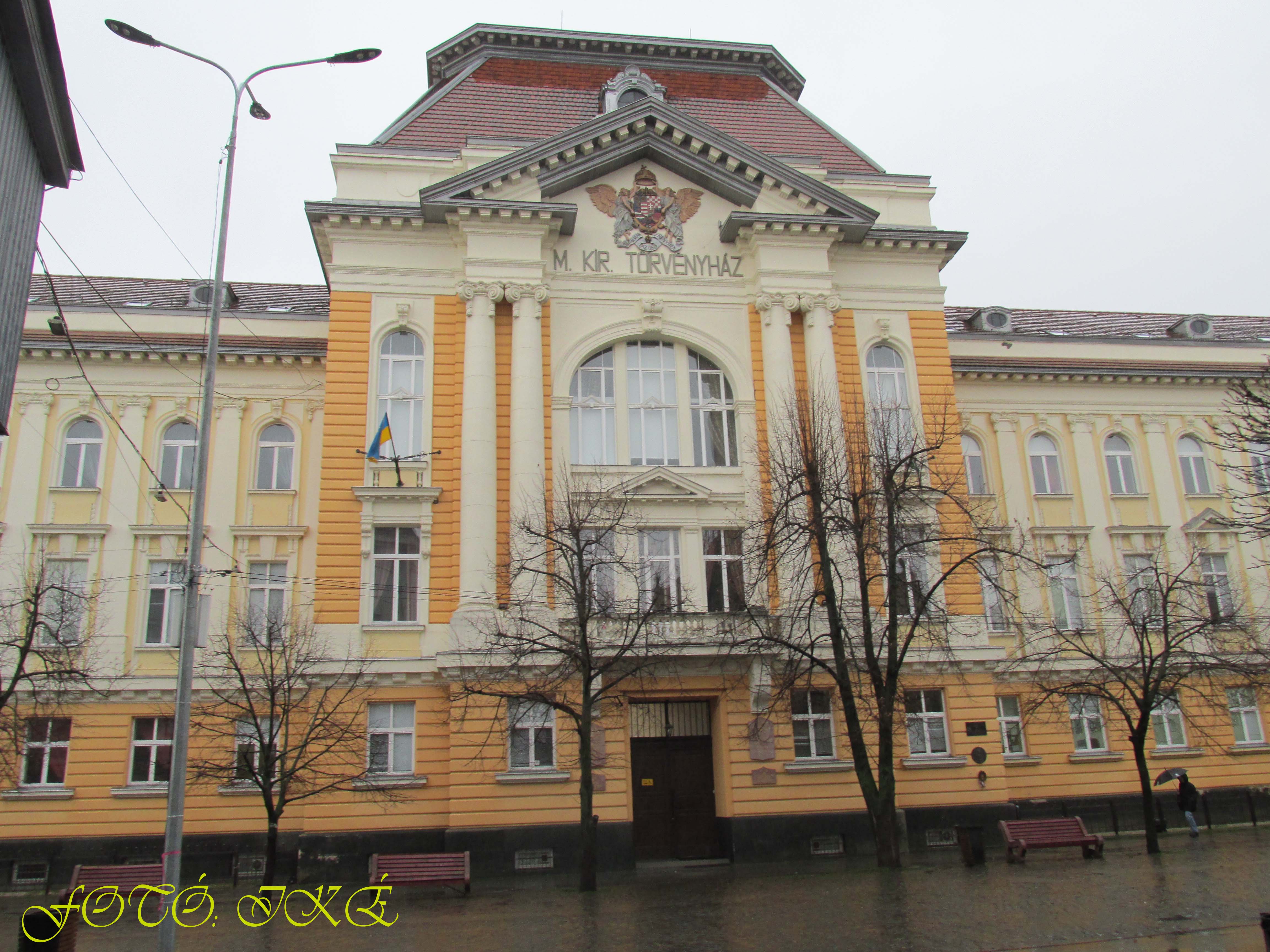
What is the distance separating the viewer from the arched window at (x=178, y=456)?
96.4ft

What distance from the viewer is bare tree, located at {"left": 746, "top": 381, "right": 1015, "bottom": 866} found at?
20953 mm

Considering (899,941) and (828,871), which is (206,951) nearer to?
(899,941)

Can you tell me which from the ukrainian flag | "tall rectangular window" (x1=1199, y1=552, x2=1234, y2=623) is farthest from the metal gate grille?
"tall rectangular window" (x1=1199, y1=552, x2=1234, y2=623)

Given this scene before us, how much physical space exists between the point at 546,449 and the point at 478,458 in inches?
77.6

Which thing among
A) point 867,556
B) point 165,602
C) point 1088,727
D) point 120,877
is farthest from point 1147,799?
point 165,602

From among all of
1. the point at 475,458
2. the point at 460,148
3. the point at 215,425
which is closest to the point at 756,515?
the point at 475,458

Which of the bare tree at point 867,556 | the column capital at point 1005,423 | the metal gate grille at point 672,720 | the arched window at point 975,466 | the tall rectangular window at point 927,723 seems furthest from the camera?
the column capital at point 1005,423

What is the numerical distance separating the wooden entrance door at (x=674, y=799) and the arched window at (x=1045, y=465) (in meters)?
15.0

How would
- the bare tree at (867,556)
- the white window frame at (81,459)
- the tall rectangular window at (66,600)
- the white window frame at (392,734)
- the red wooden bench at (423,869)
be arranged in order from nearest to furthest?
1. the red wooden bench at (423,869)
2. the bare tree at (867,556)
3. the white window frame at (392,734)
4. the tall rectangular window at (66,600)
5. the white window frame at (81,459)

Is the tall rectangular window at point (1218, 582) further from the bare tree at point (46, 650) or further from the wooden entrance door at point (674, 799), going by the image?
the bare tree at point (46, 650)

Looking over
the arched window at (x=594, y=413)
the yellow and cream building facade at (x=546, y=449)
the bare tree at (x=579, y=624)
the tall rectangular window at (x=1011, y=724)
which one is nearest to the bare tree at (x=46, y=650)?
the yellow and cream building facade at (x=546, y=449)

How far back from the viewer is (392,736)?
24.9m

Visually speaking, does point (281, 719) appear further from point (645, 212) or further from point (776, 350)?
point (645, 212)

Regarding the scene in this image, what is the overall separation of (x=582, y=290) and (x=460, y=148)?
18.0 feet
